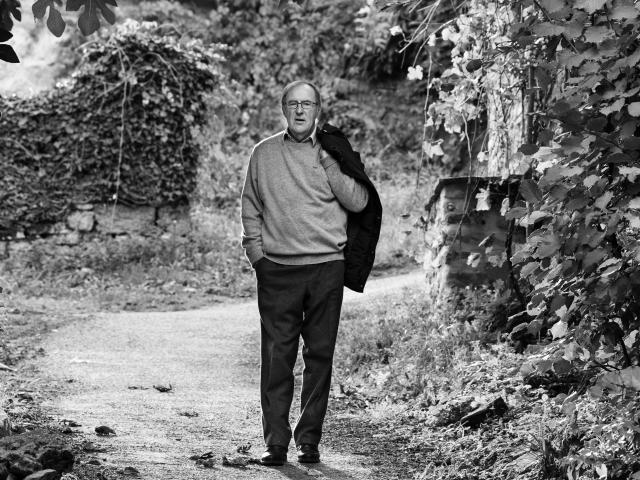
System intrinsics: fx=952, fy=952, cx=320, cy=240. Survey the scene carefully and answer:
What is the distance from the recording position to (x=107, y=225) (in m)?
13.6

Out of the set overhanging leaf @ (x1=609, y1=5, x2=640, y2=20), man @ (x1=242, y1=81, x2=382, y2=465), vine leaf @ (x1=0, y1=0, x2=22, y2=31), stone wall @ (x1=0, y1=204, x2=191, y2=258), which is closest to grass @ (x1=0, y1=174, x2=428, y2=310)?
stone wall @ (x1=0, y1=204, x2=191, y2=258)

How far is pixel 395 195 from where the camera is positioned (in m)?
17.0

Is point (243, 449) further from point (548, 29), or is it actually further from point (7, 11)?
point (548, 29)

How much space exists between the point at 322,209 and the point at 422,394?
1.85 metres

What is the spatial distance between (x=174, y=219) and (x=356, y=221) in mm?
9190

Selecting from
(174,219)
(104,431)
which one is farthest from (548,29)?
(174,219)

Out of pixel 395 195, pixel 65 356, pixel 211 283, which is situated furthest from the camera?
pixel 395 195

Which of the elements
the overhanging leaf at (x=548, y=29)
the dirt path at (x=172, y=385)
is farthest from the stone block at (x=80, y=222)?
the overhanging leaf at (x=548, y=29)

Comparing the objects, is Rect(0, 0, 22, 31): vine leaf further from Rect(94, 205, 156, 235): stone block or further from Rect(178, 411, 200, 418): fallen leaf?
Rect(94, 205, 156, 235): stone block

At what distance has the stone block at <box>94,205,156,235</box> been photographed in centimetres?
1361

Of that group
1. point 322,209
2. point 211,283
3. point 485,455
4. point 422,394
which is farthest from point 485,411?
point 211,283

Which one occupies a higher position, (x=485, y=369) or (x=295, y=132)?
(x=295, y=132)

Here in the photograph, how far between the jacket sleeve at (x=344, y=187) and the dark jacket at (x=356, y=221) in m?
0.03

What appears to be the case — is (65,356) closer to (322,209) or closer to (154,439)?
(154,439)
